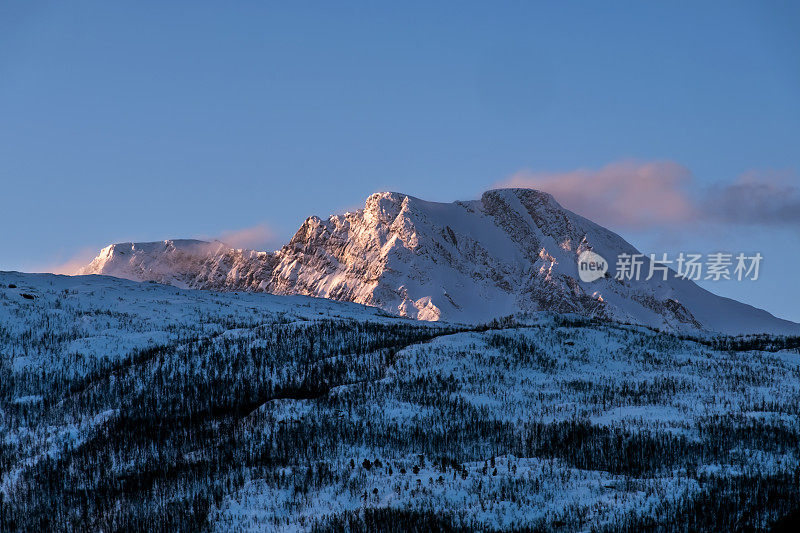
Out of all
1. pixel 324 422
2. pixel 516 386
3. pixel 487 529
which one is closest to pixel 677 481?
pixel 487 529

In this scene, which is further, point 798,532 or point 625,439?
point 625,439

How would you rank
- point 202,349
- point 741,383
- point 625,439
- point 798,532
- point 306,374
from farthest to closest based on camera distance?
point 202,349 → point 306,374 → point 741,383 → point 625,439 → point 798,532

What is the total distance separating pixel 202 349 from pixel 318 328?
1124 centimetres

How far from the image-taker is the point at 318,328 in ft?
271

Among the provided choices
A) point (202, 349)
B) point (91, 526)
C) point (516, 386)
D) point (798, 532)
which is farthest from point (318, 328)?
point (798, 532)

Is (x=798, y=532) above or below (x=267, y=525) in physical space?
above

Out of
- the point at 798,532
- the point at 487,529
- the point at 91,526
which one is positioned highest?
the point at 798,532

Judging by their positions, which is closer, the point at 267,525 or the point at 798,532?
the point at 798,532

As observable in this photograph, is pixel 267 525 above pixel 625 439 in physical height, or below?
below

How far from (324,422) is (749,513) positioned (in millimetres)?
25096

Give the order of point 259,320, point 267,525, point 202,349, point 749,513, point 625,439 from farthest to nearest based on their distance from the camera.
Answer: point 259,320, point 202,349, point 625,439, point 267,525, point 749,513

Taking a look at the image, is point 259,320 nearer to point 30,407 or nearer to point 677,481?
point 30,407

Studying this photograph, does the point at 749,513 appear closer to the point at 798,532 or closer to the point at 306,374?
the point at 798,532

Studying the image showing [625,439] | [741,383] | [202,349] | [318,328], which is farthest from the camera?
[318,328]
